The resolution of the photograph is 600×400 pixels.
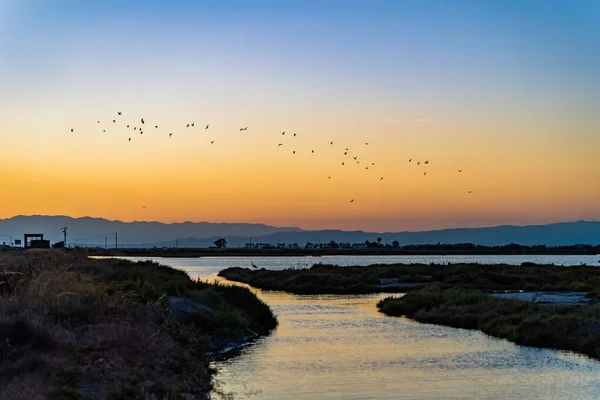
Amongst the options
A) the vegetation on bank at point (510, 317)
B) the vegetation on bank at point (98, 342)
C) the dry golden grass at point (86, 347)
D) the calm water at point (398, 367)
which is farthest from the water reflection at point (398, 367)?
the dry golden grass at point (86, 347)

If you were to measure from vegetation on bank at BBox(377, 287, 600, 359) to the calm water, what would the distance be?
44.8 inches

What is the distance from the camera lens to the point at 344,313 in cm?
4891

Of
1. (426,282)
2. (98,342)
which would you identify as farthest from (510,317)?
(426,282)

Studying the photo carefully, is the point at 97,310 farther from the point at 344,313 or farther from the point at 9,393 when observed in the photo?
the point at 344,313

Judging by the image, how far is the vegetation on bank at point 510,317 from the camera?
3182cm

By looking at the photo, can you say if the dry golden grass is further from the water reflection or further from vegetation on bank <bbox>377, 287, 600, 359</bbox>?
vegetation on bank <bbox>377, 287, 600, 359</bbox>

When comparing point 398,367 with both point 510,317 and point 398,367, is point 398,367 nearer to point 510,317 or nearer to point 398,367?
point 398,367

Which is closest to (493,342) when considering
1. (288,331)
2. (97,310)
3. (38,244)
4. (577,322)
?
(577,322)

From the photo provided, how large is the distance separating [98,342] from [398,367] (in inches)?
461

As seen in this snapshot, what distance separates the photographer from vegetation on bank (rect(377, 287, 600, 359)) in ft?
104

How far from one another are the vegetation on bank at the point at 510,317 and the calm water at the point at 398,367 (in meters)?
1.14

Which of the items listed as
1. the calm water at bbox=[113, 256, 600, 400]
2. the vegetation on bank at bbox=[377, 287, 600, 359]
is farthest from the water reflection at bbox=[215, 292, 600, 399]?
the vegetation on bank at bbox=[377, 287, 600, 359]

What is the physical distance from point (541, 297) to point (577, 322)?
20.9 m

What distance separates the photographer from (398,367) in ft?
88.4
